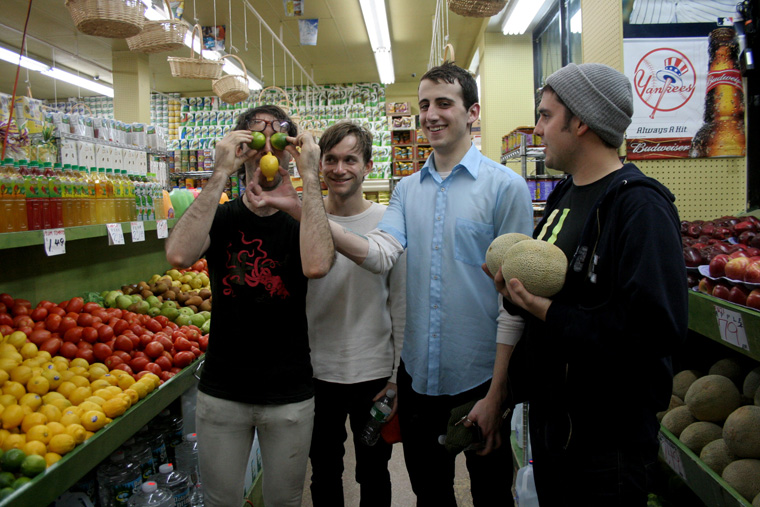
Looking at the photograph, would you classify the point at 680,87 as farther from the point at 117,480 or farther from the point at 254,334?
the point at 117,480

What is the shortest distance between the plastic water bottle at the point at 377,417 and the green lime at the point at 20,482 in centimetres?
107

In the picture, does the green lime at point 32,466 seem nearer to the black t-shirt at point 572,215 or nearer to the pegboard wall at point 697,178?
the black t-shirt at point 572,215

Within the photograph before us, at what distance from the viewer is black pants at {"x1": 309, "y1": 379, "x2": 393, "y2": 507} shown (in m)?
2.01

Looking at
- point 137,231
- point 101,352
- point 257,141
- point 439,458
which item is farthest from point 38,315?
point 439,458

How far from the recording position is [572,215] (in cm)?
138

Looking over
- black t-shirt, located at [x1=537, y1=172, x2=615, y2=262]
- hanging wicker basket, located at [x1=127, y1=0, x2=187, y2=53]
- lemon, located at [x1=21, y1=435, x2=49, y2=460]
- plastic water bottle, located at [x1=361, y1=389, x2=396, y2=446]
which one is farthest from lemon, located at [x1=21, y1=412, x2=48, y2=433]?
hanging wicker basket, located at [x1=127, y1=0, x2=187, y2=53]

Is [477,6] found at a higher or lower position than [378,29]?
lower

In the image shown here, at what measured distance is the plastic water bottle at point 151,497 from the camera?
2.04 meters

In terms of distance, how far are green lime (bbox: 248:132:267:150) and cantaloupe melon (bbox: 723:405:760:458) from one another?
1.82 meters

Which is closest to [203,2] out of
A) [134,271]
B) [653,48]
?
[134,271]

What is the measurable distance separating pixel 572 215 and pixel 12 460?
1739mm

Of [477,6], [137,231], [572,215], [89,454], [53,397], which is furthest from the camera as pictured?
[477,6]

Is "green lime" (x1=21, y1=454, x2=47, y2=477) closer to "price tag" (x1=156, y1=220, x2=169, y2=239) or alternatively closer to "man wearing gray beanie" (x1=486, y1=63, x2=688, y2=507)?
"man wearing gray beanie" (x1=486, y1=63, x2=688, y2=507)

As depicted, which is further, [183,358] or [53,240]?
[183,358]
